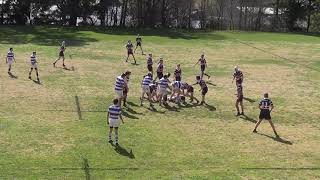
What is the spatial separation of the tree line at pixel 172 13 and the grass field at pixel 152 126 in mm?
19638

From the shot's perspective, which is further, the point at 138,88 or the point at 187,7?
the point at 187,7

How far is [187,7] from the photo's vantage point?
213 ft

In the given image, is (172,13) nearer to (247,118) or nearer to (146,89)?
(146,89)

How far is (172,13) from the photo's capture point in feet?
212

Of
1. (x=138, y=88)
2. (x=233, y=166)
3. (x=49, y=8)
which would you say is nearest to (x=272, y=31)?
(x=49, y=8)

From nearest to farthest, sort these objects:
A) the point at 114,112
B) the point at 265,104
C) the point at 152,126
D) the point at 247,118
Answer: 1. the point at 114,112
2. the point at 265,104
3. the point at 152,126
4. the point at 247,118

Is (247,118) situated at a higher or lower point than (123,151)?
higher

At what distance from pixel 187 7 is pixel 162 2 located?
11.2 feet

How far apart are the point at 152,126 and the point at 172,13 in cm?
4504

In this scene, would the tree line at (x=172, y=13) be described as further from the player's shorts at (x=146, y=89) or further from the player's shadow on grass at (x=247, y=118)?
the player's shadow on grass at (x=247, y=118)

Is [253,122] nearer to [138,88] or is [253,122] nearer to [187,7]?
[138,88]

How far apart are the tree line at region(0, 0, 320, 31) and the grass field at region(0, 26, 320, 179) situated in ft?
64.4

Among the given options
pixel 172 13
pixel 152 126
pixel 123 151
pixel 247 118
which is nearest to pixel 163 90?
pixel 152 126

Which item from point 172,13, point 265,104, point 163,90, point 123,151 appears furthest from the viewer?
point 172,13
